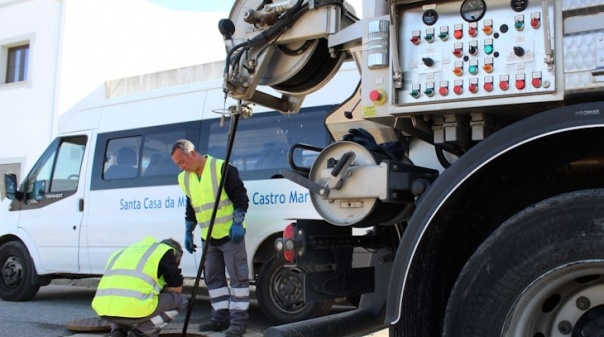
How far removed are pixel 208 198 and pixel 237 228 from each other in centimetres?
43

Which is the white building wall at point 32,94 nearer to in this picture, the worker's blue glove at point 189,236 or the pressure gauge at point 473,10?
the worker's blue glove at point 189,236

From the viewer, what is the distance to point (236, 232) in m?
5.40

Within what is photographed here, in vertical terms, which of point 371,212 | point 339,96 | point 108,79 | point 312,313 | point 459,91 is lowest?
point 312,313

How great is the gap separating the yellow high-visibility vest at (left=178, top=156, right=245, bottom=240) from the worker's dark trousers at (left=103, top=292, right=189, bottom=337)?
100 centimetres

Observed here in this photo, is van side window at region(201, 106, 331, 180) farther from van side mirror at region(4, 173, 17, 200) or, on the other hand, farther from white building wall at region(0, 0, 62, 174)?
white building wall at region(0, 0, 62, 174)

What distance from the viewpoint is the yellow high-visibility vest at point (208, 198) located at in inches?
217

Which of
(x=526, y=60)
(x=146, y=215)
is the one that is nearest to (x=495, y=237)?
(x=526, y=60)

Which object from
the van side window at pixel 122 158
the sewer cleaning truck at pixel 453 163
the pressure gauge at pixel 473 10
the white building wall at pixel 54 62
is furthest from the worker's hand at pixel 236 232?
the white building wall at pixel 54 62

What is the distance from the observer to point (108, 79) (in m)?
16.3

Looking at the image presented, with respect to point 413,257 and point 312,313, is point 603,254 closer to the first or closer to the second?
point 413,257

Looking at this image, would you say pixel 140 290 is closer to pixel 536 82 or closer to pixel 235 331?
pixel 235 331

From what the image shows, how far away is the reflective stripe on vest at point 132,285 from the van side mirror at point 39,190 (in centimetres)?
387

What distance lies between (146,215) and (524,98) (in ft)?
16.9

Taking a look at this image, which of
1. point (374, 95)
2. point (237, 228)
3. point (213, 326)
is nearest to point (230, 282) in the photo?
point (213, 326)
